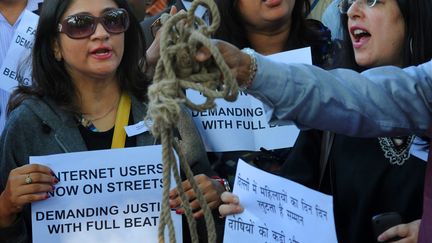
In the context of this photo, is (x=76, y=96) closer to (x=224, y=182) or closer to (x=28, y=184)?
(x=28, y=184)

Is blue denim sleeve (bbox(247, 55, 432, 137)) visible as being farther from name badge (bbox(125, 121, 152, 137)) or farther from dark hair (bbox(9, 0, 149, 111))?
A: dark hair (bbox(9, 0, 149, 111))

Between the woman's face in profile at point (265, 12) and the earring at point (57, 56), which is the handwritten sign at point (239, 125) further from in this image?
the earring at point (57, 56)

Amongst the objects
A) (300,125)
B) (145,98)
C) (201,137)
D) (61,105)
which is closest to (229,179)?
(201,137)

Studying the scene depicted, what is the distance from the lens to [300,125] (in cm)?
223

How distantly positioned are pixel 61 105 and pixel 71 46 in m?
0.26

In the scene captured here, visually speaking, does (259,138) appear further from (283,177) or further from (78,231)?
(78,231)

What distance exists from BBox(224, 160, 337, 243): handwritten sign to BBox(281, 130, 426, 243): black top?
4.2 inches

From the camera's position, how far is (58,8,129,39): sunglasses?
3.60 m

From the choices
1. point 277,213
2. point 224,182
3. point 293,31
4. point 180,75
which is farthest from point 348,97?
point 293,31

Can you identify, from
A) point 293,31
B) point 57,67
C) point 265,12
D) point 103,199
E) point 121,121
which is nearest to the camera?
point 103,199

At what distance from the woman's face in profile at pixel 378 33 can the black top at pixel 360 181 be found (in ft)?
1.29

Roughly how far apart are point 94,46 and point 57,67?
0.24m

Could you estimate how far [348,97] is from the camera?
221 cm

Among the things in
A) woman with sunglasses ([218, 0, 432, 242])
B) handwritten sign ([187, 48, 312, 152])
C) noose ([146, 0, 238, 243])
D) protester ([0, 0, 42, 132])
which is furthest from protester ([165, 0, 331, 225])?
noose ([146, 0, 238, 243])
